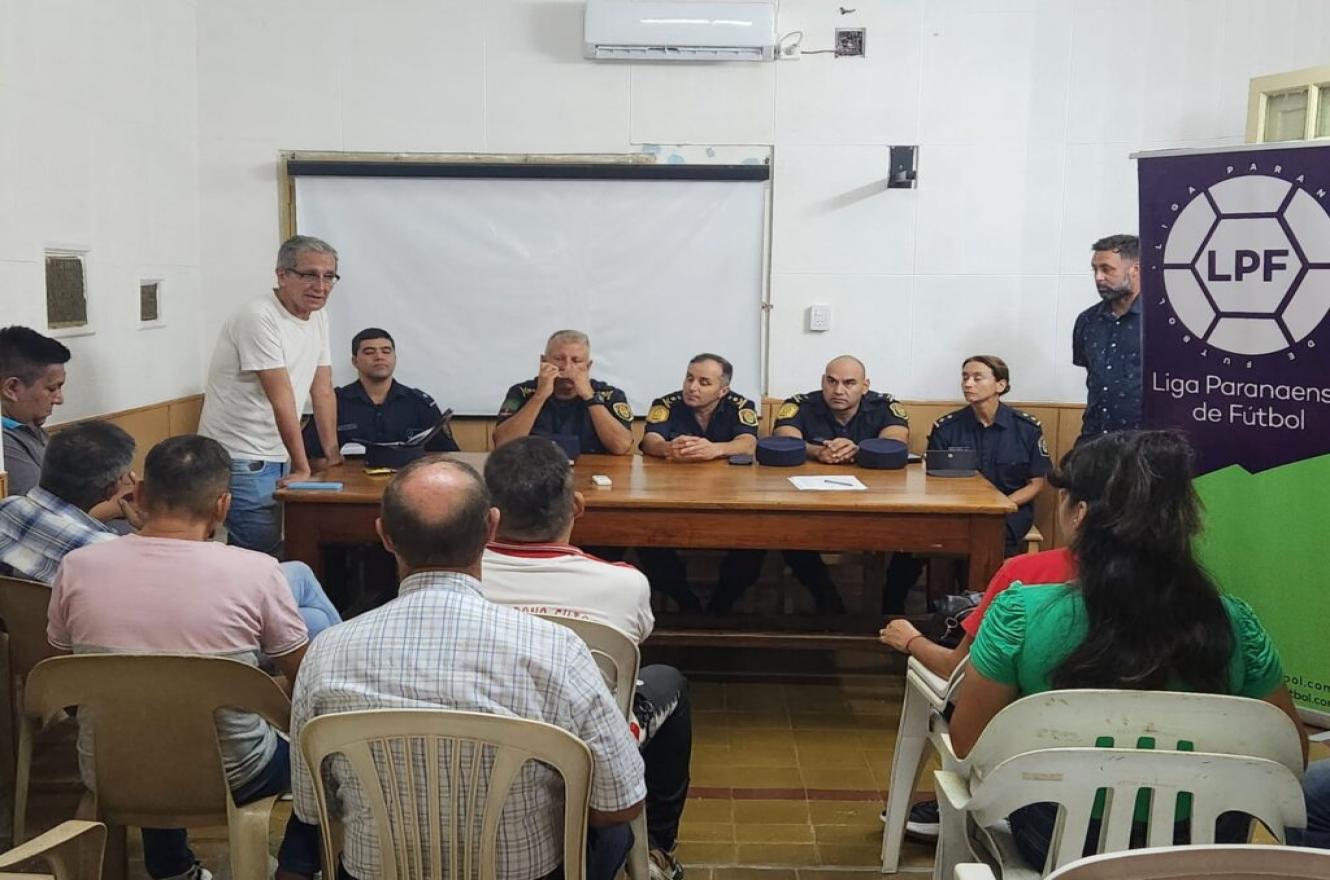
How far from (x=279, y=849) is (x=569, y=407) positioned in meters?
2.38

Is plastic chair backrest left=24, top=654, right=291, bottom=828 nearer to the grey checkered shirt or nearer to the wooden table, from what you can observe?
the grey checkered shirt

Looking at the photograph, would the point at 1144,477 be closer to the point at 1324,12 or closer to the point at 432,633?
the point at 432,633

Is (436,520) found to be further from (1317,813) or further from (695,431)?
(695,431)

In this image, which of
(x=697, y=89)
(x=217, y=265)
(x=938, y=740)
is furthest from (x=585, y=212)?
(x=938, y=740)

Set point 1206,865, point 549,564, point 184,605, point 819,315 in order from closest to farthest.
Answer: point 1206,865, point 184,605, point 549,564, point 819,315

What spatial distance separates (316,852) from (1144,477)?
1.42m

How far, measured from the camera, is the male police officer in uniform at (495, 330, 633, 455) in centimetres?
429

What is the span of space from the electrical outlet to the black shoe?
3.33m

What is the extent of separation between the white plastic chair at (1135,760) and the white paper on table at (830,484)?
5.71ft

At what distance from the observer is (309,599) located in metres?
2.54

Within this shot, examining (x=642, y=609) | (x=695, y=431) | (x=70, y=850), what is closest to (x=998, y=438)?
(x=695, y=431)

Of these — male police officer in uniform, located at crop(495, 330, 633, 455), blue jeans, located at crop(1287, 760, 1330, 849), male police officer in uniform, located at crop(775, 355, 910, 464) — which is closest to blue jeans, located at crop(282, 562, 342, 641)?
male police officer in uniform, located at crop(495, 330, 633, 455)

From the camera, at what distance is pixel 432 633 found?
166 cm

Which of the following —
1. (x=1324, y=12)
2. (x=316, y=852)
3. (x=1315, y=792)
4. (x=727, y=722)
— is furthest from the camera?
(x=1324, y=12)
